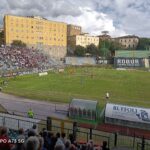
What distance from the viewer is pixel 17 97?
4684 cm

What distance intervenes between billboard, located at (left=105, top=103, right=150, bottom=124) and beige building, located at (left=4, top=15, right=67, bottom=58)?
128 m

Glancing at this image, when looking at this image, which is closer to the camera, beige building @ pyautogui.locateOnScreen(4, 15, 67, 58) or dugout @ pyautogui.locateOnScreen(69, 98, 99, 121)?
dugout @ pyautogui.locateOnScreen(69, 98, 99, 121)

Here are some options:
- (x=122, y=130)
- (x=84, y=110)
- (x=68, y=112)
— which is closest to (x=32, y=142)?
(x=122, y=130)

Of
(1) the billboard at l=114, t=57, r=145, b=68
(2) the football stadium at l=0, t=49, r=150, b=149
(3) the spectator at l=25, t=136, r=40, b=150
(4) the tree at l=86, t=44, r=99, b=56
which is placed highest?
(4) the tree at l=86, t=44, r=99, b=56

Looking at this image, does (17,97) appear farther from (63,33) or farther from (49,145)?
(63,33)

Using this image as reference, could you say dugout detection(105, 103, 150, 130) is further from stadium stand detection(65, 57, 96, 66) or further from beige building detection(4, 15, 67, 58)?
beige building detection(4, 15, 67, 58)

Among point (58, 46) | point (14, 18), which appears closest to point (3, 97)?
point (14, 18)

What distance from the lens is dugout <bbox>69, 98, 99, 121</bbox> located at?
28797 millimetres

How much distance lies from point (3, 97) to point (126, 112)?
23.7 metres

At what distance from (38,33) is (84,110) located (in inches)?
5513

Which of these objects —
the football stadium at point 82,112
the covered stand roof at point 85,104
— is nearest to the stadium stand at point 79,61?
the football stadium at point 82,112

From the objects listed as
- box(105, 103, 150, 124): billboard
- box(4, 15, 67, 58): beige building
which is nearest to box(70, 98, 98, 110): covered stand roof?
box(105, 103, 150, 124): billboard

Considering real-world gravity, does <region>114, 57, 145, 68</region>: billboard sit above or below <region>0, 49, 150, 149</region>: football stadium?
above

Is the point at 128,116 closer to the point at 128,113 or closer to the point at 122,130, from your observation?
the point at 128,113
